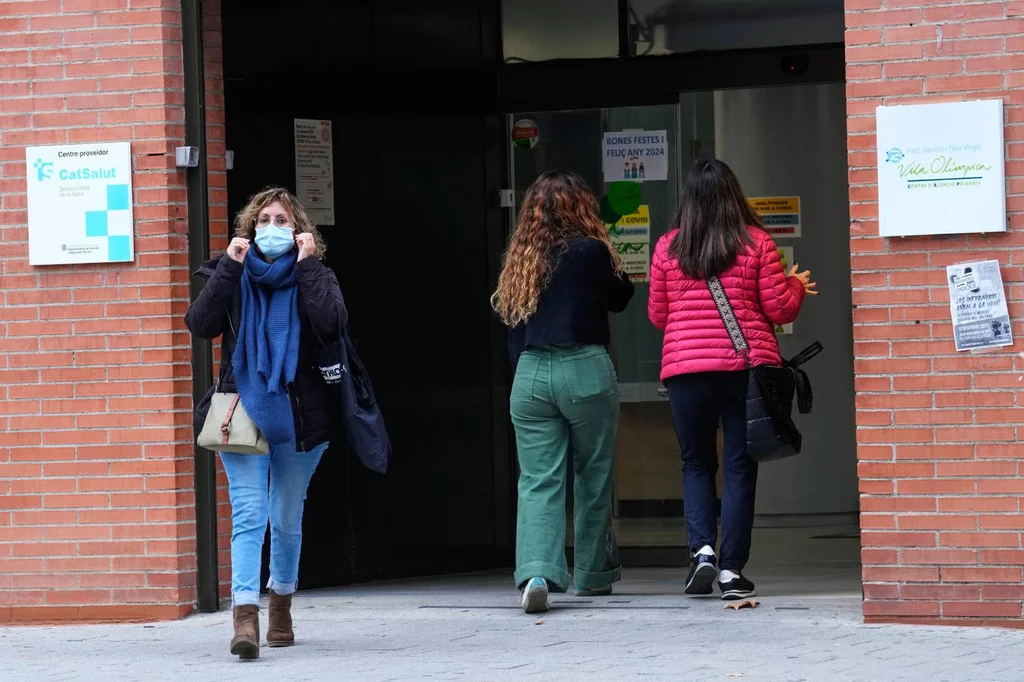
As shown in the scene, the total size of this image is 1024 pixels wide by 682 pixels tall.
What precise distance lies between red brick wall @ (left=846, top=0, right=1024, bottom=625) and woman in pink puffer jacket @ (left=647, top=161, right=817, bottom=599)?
639 millimetres

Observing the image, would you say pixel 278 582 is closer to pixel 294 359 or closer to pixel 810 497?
pixel 294 359

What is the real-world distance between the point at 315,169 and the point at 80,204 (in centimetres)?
129

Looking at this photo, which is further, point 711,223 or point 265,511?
point 711,223

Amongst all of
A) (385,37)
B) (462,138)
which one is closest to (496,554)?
(462,138)

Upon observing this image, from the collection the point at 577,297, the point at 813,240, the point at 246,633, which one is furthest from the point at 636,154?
the point at 246,633

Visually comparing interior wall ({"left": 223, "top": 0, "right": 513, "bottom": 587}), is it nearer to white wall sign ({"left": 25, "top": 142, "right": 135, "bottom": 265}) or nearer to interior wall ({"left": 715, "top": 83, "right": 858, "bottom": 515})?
white wall sign ({"left": 25, "top": 142, "right": 135, "bottom": 265})

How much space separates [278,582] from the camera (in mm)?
6875

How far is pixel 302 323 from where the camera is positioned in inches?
263

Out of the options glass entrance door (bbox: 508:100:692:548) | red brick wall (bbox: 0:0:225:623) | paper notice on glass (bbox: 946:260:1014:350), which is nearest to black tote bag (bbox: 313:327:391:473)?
red brick wall (bbox: 0:0:225:623)

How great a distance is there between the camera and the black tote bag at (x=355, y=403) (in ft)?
21.7

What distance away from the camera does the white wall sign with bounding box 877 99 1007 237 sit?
6824 mm

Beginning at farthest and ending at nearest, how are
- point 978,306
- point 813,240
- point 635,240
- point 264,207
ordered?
point 813,240, point 635,240, point 978,306, point 264,207

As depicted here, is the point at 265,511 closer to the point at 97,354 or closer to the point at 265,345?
the point at 265,345

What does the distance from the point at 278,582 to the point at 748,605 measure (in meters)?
2.10
